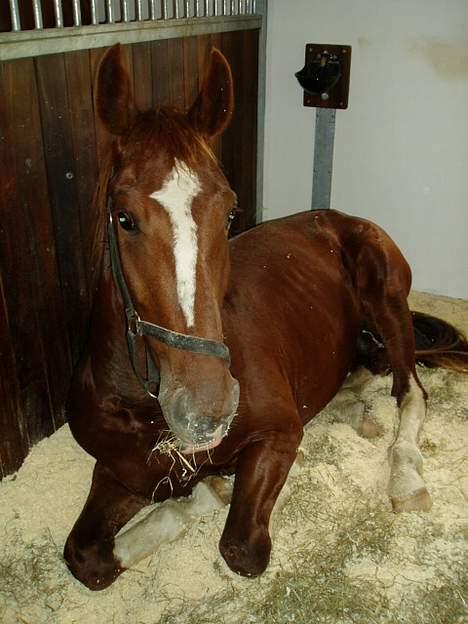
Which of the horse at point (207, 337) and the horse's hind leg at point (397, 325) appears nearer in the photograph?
the horse at point (207, 337)

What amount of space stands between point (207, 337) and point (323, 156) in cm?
252

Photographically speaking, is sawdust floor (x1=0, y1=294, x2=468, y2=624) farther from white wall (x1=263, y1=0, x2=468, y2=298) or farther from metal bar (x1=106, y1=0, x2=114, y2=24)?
metal bar (x1=106, y1=0, x2=114, y2=24)

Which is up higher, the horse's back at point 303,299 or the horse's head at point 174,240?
the horse's head at point 174,240

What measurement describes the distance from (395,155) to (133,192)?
2469 mm

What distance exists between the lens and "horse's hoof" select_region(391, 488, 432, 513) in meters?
2.15

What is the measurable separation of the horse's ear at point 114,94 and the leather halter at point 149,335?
0.62ft

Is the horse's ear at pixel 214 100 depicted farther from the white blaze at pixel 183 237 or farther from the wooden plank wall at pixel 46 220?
the wooden plank wall at pixel 46 220

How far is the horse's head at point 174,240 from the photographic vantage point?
137cm

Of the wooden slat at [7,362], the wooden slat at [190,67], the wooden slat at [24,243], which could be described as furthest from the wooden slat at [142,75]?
the wooden slat at [7,362]

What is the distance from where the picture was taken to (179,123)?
61.2 inches

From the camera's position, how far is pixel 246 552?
1.77 meters

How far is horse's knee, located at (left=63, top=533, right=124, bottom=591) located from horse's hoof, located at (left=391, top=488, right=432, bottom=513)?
0.96 meters

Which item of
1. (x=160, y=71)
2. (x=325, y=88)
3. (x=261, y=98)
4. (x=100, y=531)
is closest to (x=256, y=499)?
(x=100, y=531)

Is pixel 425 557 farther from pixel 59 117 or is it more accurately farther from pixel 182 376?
pixel 59 117
